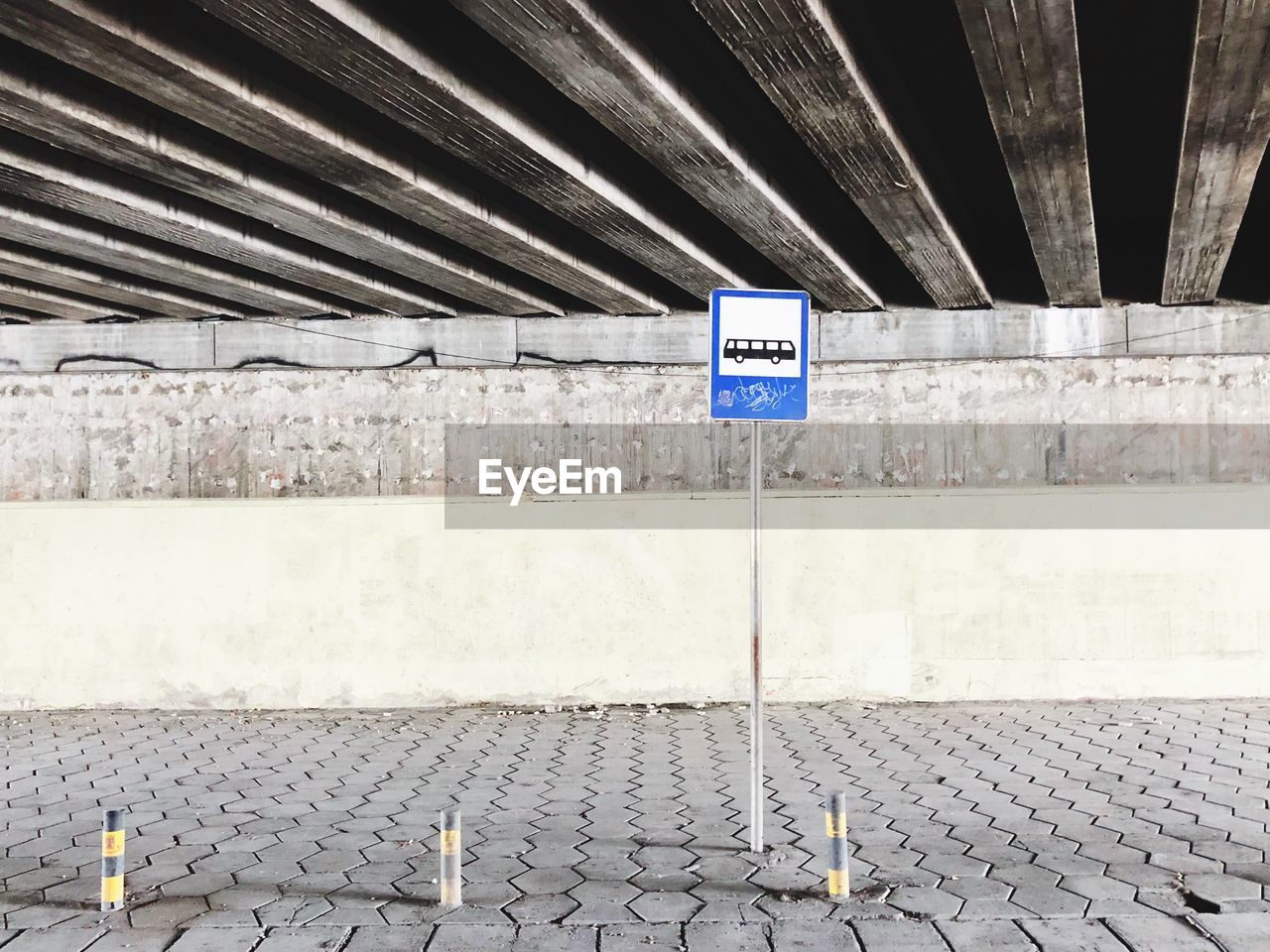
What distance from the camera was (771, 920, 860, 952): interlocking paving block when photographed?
3693 millimetres

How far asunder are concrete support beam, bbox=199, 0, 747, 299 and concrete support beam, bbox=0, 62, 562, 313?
1.42m

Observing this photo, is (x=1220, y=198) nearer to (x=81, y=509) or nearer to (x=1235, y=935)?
(x=1235, y=935)

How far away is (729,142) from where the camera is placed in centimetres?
588

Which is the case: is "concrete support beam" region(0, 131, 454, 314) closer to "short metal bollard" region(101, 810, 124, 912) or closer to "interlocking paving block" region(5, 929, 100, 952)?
"short metal bollard" region(101, 810, 124, 912)

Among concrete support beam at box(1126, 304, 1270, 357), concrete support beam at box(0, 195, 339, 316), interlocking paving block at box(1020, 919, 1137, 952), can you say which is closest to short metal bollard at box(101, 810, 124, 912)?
interlocking paving block at box(1020, 919, 1137, 952)

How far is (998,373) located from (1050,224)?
263 cm

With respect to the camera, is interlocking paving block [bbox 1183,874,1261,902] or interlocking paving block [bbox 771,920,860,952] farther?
interlocking paving block [bbox 1183,874,1261,902]

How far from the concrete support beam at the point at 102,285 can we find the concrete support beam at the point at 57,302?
8.1 inches

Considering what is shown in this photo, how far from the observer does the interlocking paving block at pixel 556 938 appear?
3717 mm

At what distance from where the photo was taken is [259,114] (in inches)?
201

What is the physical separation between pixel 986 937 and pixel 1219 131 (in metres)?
4.80

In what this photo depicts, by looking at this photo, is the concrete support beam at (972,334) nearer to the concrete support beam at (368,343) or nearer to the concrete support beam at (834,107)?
the concrete support beam at (834,107)

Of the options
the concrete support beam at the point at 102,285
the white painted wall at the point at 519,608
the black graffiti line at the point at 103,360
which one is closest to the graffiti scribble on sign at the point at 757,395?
the white painted wall at the point at 519,608

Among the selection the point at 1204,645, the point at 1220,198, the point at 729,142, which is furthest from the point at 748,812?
the point at 1204,645
